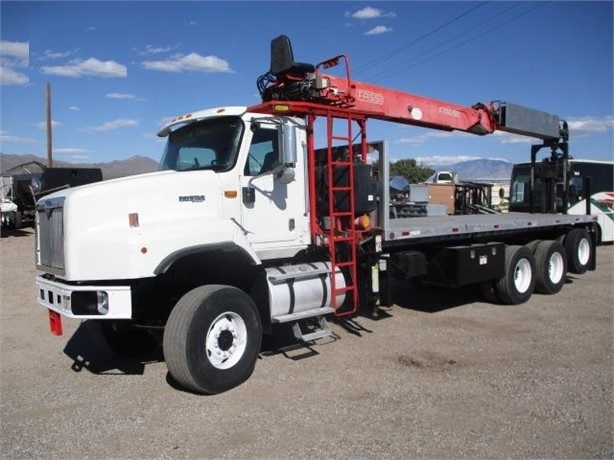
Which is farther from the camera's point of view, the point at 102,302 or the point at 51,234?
the point at 51,234

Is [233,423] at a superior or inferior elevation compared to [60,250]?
inferior

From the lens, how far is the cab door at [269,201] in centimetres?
597

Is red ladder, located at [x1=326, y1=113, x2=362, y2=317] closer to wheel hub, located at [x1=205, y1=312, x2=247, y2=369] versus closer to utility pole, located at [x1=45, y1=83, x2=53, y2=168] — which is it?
wheel hub, located at [x1=205, y1=312, x2=247, y2=369]

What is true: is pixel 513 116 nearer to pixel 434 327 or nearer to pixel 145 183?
pixel 434 327

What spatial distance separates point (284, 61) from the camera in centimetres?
668

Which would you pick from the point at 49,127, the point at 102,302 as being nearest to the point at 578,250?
the point at 102,302

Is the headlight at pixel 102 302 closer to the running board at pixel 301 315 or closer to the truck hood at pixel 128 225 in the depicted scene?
the truck hood at pixel 128 225

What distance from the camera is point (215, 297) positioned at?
529cm

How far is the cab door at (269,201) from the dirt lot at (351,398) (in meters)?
1.36

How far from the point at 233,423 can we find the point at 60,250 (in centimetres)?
232

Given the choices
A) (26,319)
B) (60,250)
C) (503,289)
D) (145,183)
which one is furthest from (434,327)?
(26,319)

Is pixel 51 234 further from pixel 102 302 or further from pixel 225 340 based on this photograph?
pixel 225 340

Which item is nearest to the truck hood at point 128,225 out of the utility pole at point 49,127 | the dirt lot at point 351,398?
the dirt lot at point 351,398

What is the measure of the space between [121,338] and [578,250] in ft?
30.0
